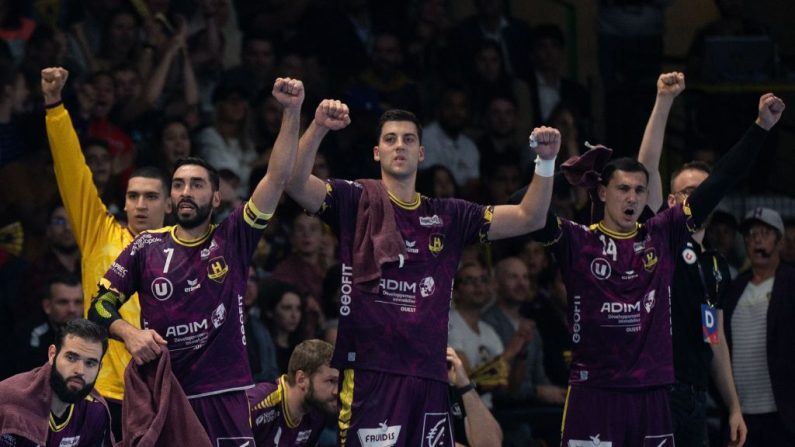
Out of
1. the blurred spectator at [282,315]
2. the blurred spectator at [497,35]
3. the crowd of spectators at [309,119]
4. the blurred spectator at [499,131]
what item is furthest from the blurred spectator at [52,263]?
the blurred spectator at [497,35]

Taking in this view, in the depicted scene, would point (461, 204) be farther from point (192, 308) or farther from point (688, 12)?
point (688, 12)

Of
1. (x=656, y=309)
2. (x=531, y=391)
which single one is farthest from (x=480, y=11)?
(x=656, y=309)

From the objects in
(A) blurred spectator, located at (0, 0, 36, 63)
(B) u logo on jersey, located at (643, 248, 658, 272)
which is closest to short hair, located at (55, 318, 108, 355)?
(B) u logo on jersey, located at (643, 248, 658, 272)

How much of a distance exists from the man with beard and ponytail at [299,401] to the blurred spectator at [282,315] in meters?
1.70

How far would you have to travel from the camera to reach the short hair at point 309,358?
364 inches

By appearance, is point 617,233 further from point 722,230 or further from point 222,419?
point 722,230

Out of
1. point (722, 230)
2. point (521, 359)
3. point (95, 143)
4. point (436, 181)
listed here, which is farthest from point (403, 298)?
point (722, 230)

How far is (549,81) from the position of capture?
49.4 feet

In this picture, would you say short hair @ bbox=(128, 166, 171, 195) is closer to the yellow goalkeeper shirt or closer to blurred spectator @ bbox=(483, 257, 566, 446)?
the yellow goalkeeper shirt

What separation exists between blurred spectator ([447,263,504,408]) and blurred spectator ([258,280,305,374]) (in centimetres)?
113

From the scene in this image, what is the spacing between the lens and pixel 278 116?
1306 centimetres

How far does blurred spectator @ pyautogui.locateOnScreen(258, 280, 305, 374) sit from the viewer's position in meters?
11.1

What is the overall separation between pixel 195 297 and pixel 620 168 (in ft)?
8.46

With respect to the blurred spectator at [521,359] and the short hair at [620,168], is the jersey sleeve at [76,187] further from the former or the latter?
the blurred spectator at [521,359]
